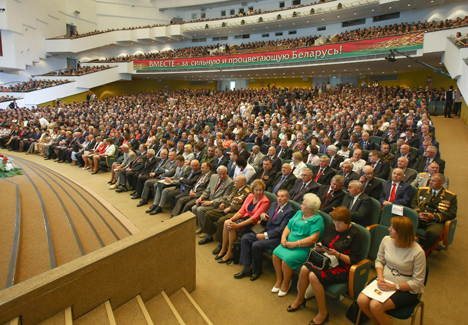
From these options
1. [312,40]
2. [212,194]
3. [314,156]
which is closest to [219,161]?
[212,194]

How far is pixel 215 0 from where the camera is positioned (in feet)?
84.1

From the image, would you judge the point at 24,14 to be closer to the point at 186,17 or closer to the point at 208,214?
the point at 186,17

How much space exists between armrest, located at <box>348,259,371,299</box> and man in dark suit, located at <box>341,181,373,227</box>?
795 millimetres

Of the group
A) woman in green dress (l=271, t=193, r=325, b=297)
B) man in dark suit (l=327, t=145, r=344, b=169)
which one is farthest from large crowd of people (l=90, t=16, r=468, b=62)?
woman in green dress (l=271, t=193, r=325, b=297)

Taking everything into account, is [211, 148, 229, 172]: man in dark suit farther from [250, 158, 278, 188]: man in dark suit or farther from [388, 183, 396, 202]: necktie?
[388, 183, 396, 202]: necktie

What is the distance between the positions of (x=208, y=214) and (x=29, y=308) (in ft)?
7.69

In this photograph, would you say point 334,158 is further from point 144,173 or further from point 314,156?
point 144,173

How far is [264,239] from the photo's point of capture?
3.01 m

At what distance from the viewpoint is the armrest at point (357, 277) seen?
2281 millimetres

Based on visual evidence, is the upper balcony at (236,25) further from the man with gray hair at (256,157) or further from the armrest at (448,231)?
the armrest at (448,231)

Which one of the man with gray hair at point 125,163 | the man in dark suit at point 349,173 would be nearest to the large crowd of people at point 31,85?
the man with gray hair at point 125,163

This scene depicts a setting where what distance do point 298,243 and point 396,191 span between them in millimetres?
1783

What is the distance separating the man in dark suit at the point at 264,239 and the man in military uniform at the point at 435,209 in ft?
4.86

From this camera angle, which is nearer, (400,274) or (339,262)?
(400,274)
